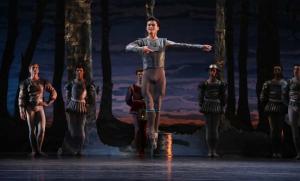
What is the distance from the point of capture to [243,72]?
20.7 metres

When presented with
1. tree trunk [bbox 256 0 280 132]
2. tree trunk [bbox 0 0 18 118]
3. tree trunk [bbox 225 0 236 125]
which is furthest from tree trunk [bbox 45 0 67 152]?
tree trunk [bbox 256 0 280 132]

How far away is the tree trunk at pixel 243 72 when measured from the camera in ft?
65.4

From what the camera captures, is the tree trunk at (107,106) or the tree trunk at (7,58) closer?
the tree trunk at (107,106)

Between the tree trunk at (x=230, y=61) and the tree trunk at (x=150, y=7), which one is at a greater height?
the tree trunk at (x=150, y=7)

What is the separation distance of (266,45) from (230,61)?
10.1 ft

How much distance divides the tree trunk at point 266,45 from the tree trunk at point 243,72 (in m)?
0.85

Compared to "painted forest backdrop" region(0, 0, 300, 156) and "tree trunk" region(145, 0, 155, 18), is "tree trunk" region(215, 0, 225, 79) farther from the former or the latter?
"tree trunk" region(145, 0, 155, 18)

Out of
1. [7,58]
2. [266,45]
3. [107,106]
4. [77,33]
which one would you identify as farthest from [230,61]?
[77,33]

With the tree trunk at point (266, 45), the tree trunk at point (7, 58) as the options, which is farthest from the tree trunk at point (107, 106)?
the tree trunk at point (266, 45)

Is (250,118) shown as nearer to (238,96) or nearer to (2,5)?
(238,96)

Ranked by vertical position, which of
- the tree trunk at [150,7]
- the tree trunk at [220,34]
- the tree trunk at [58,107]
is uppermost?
the tree trunk at [150,7]

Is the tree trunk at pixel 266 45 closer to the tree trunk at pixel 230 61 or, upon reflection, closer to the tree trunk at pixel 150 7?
the tree trunk at pixel 230 61

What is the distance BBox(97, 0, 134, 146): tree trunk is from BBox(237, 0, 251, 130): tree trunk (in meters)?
3.04

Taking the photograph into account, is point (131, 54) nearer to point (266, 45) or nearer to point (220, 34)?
point (220, 34)
